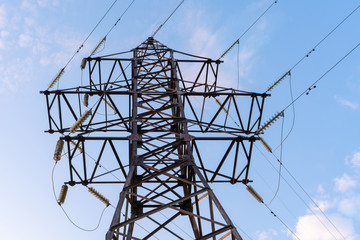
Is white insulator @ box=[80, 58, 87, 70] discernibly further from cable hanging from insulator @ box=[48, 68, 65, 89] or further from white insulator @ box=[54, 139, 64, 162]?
white insulator @ box=[54, 139, 64, 162]

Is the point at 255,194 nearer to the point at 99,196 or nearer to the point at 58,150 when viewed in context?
the point at 99,196

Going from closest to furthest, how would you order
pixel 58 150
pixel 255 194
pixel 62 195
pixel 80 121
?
1. pixel 58 150
2. pixel 62 195
3. pixel 80 121
4. pixel 255 194

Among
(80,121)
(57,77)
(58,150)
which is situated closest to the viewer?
(58,150)

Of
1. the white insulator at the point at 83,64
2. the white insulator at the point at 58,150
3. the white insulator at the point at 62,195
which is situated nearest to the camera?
the white insulator at the point at 58,150

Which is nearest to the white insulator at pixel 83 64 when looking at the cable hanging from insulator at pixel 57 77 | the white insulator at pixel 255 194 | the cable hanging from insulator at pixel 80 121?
the cable hanging from insulator at pixel 57 77

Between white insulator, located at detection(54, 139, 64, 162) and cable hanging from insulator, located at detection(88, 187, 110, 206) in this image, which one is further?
cable hanging from insulator, located at detection(88, 187, 110, 206)

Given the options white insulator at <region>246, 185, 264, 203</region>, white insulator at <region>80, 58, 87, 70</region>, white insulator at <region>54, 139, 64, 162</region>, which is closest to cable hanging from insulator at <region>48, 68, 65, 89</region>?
white insulator at <region>80, 58, 87, 70</region>

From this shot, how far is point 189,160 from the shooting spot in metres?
8.94

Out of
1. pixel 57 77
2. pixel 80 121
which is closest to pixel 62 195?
pixel 80 121

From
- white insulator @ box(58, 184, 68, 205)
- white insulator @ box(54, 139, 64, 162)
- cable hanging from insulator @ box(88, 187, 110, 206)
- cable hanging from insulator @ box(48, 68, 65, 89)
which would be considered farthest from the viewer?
cable hanging from insulator @ box(48, 68, 65, 89)

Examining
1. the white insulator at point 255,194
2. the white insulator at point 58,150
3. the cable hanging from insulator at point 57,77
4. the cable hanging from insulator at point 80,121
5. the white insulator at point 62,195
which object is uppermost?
the cable hanging from insulator at point 57,77

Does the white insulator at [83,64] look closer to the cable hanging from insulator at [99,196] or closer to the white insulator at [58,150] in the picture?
the white insulator at [58,150]

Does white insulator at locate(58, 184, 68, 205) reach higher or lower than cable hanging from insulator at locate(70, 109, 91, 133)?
lower

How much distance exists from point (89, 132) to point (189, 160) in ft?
13.9
